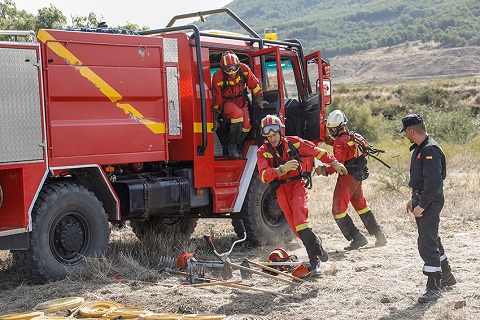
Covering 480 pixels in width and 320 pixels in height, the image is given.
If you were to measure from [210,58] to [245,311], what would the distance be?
401 centimetres

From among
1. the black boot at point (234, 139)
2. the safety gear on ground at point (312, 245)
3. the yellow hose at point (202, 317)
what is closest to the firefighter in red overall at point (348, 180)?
the black boot at point (234, 139)

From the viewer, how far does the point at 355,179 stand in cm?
957

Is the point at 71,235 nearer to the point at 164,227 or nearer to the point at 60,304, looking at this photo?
the point at 60,304

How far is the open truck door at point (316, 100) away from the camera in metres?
10.1

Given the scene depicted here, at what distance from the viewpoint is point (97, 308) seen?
616cm

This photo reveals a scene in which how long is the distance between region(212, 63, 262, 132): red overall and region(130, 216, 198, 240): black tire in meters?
1.82

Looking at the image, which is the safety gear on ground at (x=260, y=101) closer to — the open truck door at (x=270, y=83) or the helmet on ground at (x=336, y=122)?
the open truck door at (x=270, y=83)

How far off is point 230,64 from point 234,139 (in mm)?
959

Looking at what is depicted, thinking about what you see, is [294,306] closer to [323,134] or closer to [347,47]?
[323,134]

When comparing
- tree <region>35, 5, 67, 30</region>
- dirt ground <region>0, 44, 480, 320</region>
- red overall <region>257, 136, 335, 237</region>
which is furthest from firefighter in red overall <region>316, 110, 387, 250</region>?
tree <region>35, 5, 67, 30</region>

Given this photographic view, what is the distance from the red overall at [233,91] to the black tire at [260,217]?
86 centimetres

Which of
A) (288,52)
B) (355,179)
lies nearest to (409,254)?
(355,179)

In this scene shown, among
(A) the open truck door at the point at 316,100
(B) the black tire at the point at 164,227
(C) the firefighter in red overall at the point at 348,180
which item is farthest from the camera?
(A) the open truck door at the point at 316,100

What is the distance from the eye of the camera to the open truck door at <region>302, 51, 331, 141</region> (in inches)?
398
